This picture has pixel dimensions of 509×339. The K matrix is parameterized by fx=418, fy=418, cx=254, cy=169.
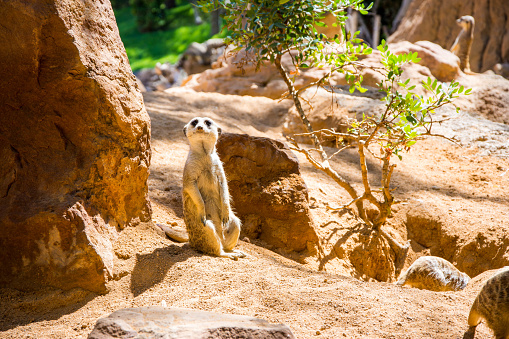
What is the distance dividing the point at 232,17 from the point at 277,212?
1.93 m

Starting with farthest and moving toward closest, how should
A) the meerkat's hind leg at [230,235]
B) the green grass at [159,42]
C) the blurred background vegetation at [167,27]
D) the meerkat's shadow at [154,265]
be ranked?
the green grass at [159,42] → the blurred background vegetation at [167,27] → the meerkat's hind leg at [230,235] → the meerkat's shadow at [154,265]

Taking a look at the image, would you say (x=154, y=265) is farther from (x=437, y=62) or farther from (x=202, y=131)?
(x=437, y=62)

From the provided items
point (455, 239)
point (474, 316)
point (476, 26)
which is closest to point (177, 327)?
point (474, 316)

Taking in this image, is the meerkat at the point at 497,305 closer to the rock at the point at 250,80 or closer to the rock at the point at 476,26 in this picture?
the rock at the point at 250,80

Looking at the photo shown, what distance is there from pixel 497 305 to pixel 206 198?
79.1 inches

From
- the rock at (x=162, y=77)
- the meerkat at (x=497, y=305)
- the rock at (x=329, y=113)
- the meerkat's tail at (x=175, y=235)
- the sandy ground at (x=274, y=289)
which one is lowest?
the sandy ground at (x=274, y=289)

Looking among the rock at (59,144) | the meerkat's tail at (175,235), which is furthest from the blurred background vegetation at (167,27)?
the rock at (59,144)

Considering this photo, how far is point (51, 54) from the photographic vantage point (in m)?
2.57

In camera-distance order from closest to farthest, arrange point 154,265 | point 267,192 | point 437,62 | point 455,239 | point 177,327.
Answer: point 177,327
point 154,265
point 267,192
point 455,239
point 437,62

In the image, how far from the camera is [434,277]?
3510mm

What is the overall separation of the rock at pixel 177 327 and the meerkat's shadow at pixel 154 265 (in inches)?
30.4

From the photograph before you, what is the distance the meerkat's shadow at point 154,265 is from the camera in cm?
263

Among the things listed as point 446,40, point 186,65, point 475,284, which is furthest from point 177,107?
point 446,40

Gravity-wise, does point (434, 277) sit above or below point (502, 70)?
below
